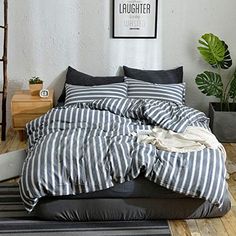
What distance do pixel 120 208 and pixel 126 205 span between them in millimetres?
43

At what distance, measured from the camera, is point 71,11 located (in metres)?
3.98

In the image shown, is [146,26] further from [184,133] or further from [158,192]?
[158,192]

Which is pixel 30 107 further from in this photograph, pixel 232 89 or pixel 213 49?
pixel 232 89

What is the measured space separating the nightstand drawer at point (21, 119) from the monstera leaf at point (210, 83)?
172cm

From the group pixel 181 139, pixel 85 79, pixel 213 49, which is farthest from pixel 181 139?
pixel 85 79

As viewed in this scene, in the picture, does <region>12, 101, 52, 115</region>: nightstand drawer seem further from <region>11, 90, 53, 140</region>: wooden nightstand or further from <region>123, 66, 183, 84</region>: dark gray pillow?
<region>123, 66, 183, 84</region>: dark gray pillow

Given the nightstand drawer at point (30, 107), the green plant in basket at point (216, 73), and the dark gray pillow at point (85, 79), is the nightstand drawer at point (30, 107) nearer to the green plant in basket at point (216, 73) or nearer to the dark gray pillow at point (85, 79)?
the dark gray pillow at point (85, 79)

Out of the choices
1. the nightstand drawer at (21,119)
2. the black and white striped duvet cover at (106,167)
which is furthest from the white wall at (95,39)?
the black and white striped duvet cover at (106,167)

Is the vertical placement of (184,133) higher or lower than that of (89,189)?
higher

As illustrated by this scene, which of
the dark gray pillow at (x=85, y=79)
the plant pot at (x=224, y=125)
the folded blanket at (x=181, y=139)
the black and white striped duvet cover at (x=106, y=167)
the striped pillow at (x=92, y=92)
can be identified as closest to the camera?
the black and white striped duvet cover at (x=106, y=167)

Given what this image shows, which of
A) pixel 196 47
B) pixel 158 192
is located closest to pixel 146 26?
pixel 196 47

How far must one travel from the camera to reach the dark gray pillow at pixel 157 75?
13.0 ft

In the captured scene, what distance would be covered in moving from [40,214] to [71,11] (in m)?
2.34

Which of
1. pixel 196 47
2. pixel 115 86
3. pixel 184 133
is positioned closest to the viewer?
pixel 184 133
